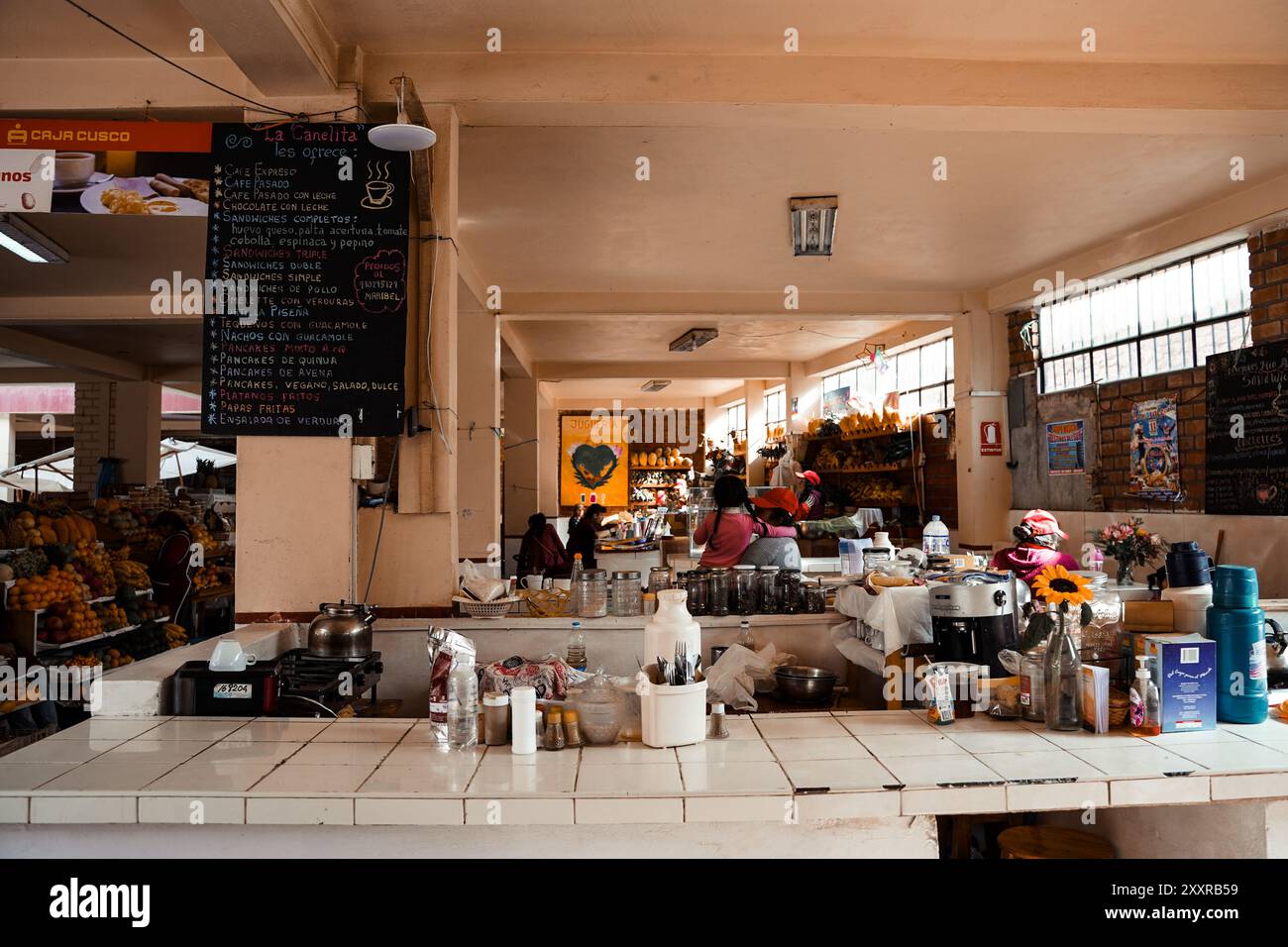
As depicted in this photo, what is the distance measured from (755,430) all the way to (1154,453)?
8394 mm

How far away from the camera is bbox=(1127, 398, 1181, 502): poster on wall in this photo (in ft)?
20.8

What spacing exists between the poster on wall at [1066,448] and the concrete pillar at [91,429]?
1194 cm

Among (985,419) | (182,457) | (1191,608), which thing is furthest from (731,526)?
(182,457)

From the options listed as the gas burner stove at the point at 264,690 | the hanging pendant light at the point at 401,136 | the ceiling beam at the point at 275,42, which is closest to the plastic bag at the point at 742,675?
the gas burner stove at the point at 264,690

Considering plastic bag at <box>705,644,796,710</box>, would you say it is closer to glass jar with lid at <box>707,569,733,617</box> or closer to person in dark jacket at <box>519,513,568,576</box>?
glass jar with lid at <box>707,569,733,617</box>

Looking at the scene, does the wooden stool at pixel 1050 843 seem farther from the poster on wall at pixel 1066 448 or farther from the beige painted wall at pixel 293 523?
the poster on wall at pixel 1066 448

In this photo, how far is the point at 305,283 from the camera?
3.77 metres

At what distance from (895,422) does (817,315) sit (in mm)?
2139

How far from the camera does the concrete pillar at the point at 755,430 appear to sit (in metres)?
14.3

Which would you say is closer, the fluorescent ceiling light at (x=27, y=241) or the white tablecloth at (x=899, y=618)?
the white tablecloth at (x=899, y=618)

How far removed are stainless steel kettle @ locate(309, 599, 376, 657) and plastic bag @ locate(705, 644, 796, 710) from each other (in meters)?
1.28

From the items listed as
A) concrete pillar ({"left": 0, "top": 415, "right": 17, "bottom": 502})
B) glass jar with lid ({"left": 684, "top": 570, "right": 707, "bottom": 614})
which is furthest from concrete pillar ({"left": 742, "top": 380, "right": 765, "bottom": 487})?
concrete pillar ({"left": 0, "top": 415, "right": 17, "bottom": 502})
